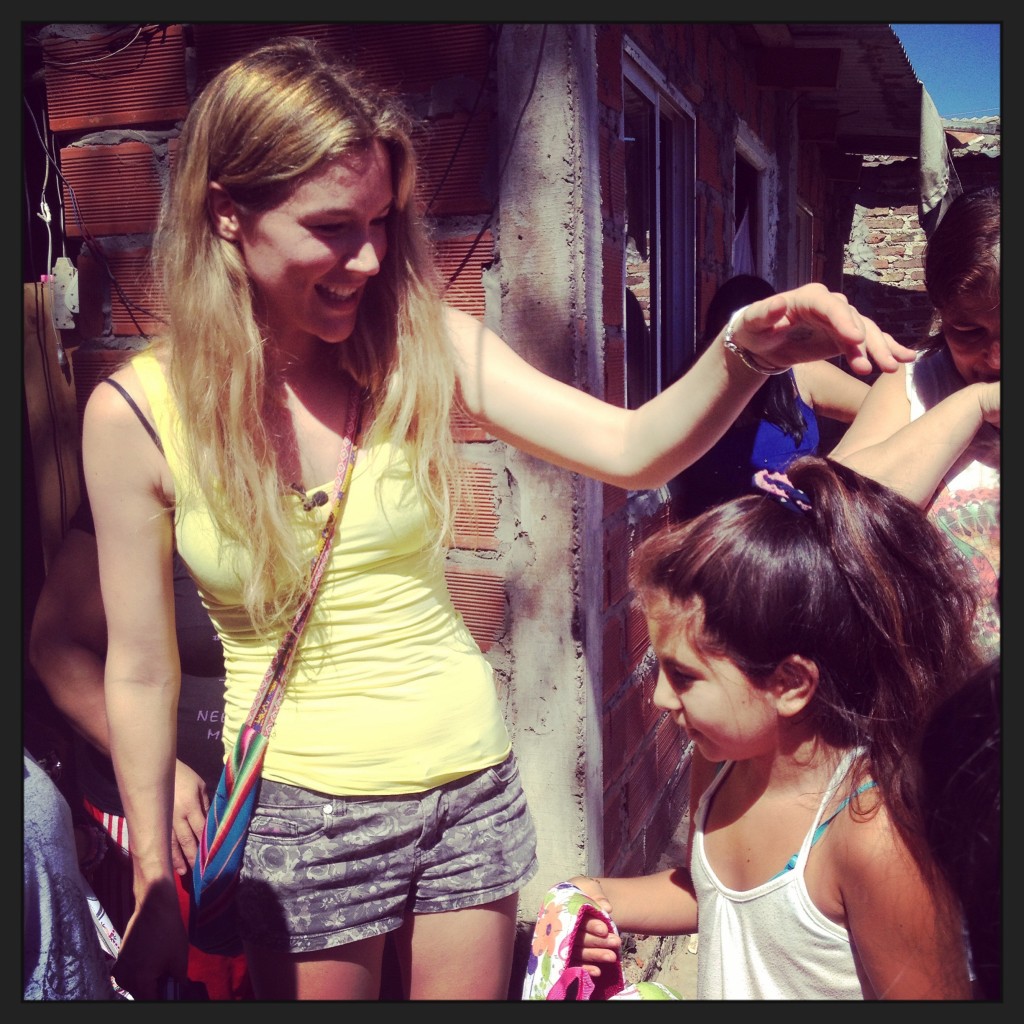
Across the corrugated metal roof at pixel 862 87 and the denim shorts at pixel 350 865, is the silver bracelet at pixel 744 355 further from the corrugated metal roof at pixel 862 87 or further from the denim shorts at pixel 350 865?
the corrugated metal roof at pixel 862 87

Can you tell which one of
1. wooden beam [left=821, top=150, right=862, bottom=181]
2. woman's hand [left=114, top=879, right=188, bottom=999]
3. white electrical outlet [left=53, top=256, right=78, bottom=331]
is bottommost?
woman's hand [left=114, top=879, right=188, bottom=999]

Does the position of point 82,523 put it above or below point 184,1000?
above

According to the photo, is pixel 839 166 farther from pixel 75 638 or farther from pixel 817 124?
pixel 75 638

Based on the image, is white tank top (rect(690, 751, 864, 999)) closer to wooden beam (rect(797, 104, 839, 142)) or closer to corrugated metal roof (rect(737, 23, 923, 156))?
corrugated metal roof (rect(737, 23, 923, 156))

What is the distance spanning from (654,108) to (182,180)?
169 cm

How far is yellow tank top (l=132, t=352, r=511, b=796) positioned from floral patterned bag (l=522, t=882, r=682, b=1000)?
0.22m

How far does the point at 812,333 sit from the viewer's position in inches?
41.8

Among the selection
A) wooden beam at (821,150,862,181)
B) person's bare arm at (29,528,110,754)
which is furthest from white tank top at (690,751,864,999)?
wooden beam at (821,150,862,181)

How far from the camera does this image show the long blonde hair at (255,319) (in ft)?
3.80

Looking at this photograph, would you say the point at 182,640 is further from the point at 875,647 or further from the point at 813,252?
the point at 813,252

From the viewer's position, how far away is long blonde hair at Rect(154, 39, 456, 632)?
3.80 ft

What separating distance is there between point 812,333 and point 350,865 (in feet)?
2.85

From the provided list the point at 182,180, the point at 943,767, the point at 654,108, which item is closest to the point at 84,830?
the point at 182,180

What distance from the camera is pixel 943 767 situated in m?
0.94
